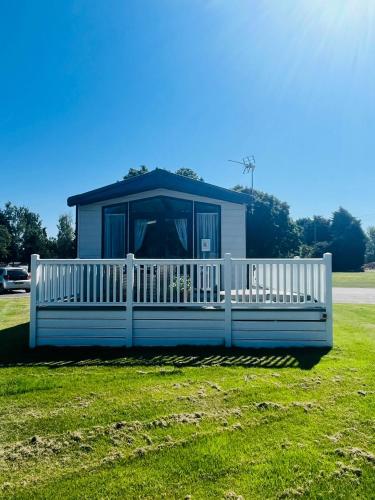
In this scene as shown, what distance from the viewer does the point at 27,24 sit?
9.11 metres

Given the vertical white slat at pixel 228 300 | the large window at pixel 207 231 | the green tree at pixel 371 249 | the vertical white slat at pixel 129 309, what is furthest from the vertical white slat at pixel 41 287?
the green tree at pixel 371 249

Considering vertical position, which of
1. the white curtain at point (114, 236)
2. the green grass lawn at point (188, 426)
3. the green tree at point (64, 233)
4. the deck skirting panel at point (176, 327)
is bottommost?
the green grass lawn at point (188, 426)

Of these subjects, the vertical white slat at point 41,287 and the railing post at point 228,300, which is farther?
the vertical white slat at point 41,287

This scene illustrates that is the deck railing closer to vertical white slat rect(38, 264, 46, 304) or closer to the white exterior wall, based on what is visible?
vertical white slat rect(38, 264, 46, 304)

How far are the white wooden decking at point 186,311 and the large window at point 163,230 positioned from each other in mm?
2943

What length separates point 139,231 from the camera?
8.65 m

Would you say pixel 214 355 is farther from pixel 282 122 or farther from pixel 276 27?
pixel 282 122

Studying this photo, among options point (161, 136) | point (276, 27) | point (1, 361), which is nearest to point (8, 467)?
point (1, 361)

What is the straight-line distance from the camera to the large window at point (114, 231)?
8695 millimetres

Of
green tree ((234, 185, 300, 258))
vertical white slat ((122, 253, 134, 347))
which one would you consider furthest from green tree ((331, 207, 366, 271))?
vertical white slat ((122, 253, 134, 347))

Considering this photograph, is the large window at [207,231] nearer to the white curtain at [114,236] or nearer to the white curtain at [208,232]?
the white curtain at [208,232]

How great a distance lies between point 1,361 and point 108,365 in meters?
1.58

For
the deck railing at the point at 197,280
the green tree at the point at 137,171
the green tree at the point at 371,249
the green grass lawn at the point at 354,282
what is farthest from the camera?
the green tree at the point at 371,249

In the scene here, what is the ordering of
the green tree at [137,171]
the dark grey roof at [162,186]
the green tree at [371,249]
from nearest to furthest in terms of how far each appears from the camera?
the dark grey roof at [162,186] → the green tree at [137,171] → the green tree at [371,249]
